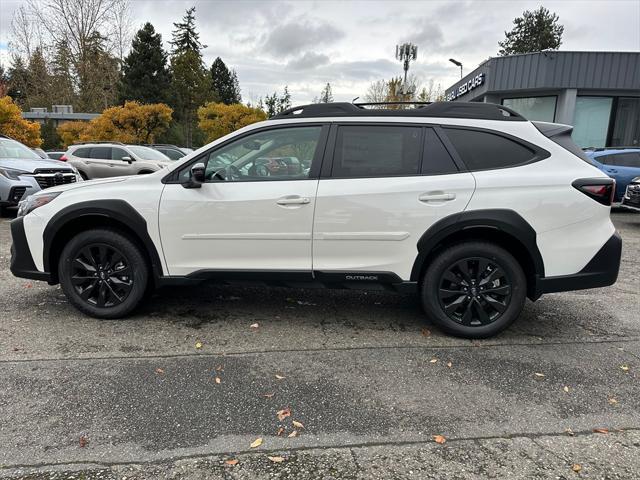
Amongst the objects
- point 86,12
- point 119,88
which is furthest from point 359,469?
point 119,88

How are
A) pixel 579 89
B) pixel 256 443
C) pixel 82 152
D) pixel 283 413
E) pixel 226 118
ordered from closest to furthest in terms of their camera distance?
pixel 256 443, pixel 283 413, pixel 82 152, pixel 579 89, pixel 226 118

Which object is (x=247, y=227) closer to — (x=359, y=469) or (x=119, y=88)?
(x=359, y=469)

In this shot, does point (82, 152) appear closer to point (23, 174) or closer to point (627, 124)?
point (23, 174)

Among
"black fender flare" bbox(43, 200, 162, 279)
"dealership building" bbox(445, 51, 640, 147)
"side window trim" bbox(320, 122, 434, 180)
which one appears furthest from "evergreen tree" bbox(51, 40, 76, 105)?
"side window trim" bbox(320, 122, 434, 180)

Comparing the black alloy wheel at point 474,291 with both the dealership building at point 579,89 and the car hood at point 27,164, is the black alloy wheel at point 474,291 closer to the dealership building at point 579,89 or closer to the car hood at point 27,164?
the car hood at point 27,164

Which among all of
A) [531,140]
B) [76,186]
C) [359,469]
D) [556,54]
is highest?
[556,54]

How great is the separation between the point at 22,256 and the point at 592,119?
19.2m

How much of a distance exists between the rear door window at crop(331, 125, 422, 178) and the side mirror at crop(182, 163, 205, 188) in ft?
3.41

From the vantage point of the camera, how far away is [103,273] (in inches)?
161

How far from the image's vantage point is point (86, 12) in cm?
3372

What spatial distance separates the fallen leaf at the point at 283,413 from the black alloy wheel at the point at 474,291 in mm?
1608

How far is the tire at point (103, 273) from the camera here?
157 inches

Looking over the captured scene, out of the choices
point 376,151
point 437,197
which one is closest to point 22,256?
point 376,151

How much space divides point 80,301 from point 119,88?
42.0m
